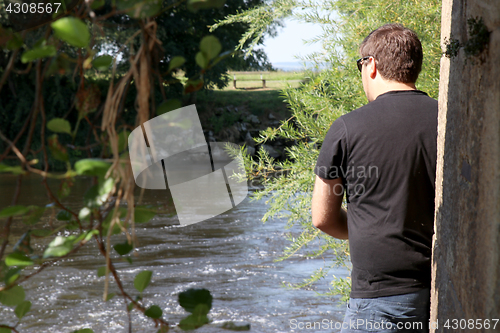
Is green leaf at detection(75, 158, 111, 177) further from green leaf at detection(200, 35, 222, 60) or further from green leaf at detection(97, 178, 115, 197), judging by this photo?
green leaf at detection(200, 35, 222, 60)

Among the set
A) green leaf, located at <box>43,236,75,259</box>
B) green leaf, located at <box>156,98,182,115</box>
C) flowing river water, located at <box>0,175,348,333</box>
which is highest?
green leaf, located at <box>156,98,182,115</box>

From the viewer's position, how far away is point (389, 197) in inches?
67.2

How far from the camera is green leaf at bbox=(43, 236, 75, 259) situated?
0.69 m

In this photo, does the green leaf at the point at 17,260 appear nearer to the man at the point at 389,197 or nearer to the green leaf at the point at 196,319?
the green leaf at the point at 196,319

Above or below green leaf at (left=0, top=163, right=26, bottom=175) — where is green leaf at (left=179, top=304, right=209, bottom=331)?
below

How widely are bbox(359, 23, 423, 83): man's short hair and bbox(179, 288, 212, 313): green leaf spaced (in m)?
1.40

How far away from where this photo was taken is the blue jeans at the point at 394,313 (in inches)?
66.9

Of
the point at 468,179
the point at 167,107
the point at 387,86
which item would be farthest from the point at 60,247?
the point at 387,86

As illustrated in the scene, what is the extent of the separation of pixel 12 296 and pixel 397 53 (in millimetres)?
1613

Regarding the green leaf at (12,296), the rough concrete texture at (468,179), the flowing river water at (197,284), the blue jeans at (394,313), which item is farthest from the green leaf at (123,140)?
the flowing river water at (197,284)

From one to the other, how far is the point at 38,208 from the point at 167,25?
17159mm

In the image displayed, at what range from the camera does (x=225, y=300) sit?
533 cm

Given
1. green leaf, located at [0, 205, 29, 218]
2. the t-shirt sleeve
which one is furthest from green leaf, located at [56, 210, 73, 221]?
the t-shirt sleeve

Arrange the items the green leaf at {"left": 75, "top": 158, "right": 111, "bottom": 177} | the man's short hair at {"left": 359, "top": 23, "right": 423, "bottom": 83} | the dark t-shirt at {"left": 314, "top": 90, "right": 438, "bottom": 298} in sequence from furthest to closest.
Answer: the man's short hair at {"left": 359, "top": 23, "right": 423, "bottom": 83}, the dark t-shirt at {"left": 314, "top": 90, "right": 438, "bottom": 298}, the green leaf at {"left": 75, "top": 158, "right": 111, "bottom": 177}
